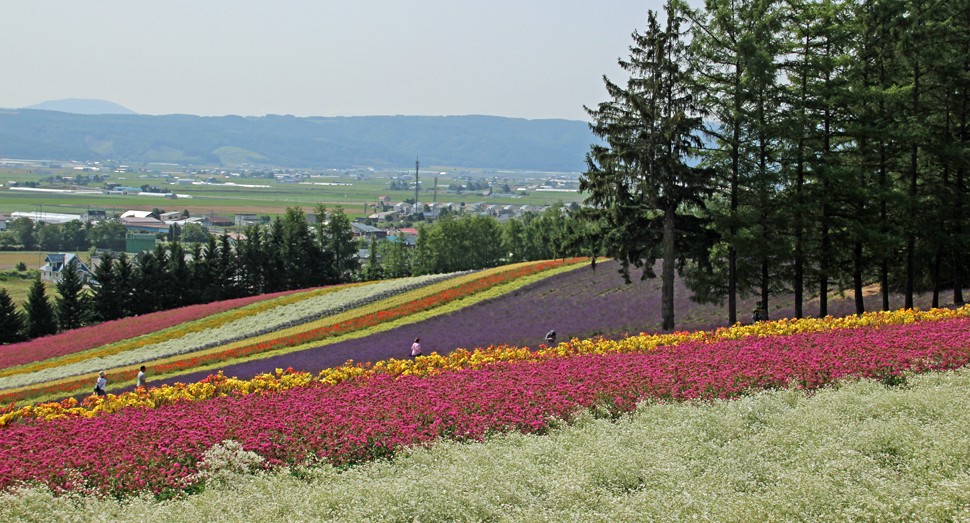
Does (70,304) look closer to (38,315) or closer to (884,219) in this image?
(38,315)

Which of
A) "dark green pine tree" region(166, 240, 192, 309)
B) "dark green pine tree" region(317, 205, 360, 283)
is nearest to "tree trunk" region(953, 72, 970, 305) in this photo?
"dark green pine tree" region(166, 240, 192, 309)

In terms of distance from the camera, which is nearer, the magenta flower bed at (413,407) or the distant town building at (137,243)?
the magenta flower bed at (413,407)

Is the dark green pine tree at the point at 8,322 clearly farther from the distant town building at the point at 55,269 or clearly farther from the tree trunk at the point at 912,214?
the distant town building at the point at 55,269

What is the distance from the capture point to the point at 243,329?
43062 mm

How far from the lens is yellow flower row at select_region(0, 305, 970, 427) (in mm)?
13742

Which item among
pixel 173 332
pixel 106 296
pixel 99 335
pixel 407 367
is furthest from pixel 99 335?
pixel 407 367

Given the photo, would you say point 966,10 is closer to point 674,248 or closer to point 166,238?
point 674,248

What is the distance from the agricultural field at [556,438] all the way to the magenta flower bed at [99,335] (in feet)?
116

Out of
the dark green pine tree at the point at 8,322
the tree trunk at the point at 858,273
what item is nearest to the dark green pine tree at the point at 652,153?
the tree trunk at the point at 858,273

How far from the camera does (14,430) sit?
11328 millimetres

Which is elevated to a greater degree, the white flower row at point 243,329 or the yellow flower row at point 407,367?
the yellow flower row at point 407,367

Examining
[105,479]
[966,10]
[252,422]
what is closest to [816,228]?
[966,10]

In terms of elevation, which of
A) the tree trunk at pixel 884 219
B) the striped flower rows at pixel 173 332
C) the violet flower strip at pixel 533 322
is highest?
the tree trunk at pixel 884 219

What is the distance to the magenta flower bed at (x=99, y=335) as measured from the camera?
143 ft
